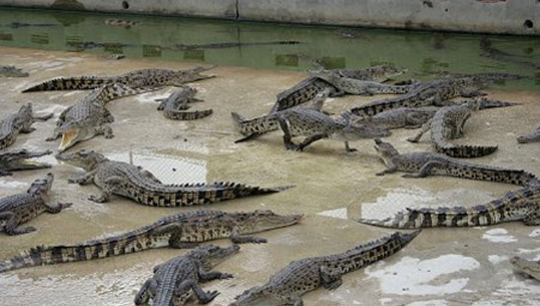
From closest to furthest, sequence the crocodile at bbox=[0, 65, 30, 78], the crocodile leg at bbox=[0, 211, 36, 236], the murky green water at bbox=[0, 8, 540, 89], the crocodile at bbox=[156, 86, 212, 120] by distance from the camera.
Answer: the crocodile leg at bbox=[0, 211, 36, 236] < the crocodile at bbox=[156, 86, 212, 120] < the crocodile at bbox=[0, 65, 30, 78] < the murky green water at bbox=[0, 8, 540, 89]

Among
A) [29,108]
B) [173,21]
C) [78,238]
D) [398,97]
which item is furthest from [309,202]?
[173,21]

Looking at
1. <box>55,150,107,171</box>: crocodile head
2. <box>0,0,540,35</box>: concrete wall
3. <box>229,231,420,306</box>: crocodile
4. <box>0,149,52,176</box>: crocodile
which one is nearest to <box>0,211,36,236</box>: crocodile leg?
<box>55,150,107,171</box>: crocodile head

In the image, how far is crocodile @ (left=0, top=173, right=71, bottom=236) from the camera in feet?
20.4

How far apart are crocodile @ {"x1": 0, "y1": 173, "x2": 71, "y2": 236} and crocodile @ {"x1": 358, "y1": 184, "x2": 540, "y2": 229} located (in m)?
2.28

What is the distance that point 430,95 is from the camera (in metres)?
9.41

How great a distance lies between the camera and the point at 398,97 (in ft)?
30.7

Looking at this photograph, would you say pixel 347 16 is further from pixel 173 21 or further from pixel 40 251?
pixel 40 251

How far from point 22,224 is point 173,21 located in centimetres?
1052

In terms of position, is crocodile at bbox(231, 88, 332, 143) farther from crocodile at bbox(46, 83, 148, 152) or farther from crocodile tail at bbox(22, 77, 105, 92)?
crocodile tail at bbox(22, 77, 105, 92)

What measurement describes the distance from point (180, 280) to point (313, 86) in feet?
16.9

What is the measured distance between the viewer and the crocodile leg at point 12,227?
6184 mm

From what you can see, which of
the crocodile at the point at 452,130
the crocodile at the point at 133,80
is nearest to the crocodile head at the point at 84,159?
the crocodile at the point at 452,130

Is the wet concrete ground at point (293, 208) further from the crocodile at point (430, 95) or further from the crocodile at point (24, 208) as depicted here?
the crocodile at point (430, 95)

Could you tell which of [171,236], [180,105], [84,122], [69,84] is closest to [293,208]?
[171,236]
